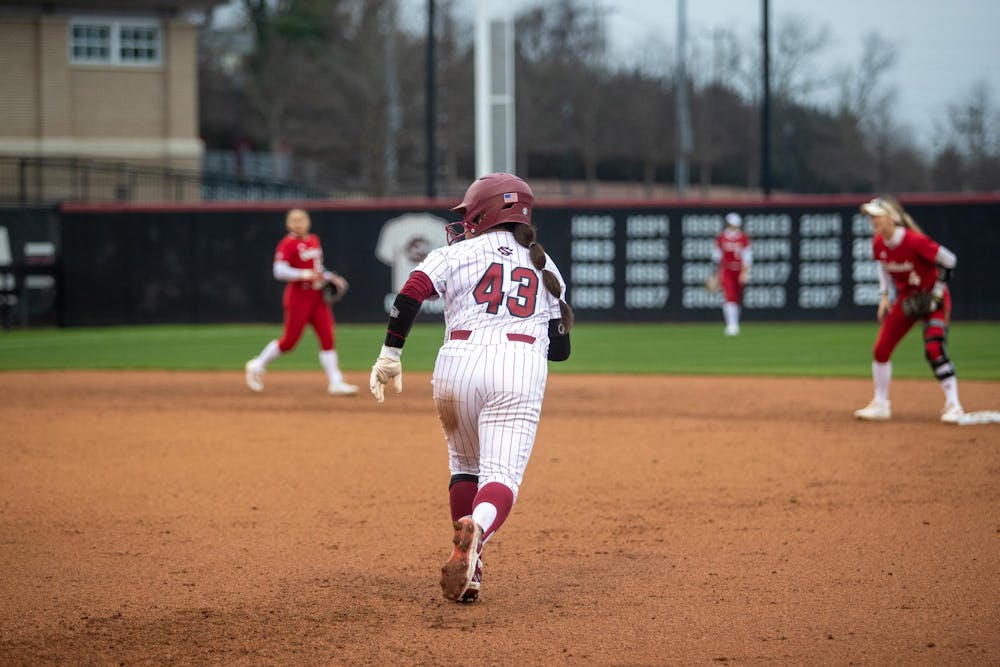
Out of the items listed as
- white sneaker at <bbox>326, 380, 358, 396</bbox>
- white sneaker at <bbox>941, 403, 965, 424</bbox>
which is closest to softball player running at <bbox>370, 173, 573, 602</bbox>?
white sneaker at <bbox>941, 403, 965, 424</bbox>

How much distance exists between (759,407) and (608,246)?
12.6 meters

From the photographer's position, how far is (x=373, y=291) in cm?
2570

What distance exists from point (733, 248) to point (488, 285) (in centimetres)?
1772

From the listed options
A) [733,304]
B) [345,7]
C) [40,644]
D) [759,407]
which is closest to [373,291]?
[733,304]

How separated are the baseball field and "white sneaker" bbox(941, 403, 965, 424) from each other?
0.19 metres

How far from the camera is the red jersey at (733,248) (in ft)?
73.6

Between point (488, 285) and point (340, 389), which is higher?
point (488, 285)

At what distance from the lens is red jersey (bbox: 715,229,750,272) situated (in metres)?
22.4

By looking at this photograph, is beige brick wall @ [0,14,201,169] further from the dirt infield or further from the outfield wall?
the dirt infield

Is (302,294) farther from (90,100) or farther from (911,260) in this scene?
(90,100)

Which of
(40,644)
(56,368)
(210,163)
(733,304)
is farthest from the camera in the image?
(210,163)

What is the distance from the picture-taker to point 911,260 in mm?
10750

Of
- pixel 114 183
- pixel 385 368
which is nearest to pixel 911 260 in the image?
pixel 385 368

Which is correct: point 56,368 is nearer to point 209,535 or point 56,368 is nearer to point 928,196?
point 209,535
